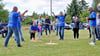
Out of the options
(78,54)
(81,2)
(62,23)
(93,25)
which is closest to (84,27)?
(62,23)

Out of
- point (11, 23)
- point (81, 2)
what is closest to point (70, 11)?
point (81, 2)

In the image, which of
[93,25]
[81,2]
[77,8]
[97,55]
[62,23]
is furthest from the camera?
[81,2]

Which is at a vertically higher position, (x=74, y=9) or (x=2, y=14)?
(x=74, y=9)

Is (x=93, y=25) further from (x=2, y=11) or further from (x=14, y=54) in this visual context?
(x=2, y=11)

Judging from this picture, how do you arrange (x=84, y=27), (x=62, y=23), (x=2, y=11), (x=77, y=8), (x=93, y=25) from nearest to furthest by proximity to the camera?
(x=93, y=25)
(x=62, y=23)
(x=84, y=27)
(x=2, y=11)
(x=77, y=8)

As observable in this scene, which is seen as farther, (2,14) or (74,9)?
(74,9)

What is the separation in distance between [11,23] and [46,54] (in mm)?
3148

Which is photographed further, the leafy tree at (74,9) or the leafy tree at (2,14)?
the leafy tree at (74,9)

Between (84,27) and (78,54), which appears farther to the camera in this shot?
(84,27)

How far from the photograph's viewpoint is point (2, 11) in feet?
264

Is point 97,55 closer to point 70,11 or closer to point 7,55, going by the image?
point 7,55

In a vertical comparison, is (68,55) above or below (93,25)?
below

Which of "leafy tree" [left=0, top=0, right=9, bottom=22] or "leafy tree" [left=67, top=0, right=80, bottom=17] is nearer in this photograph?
"leafy tree" [left=0, top=0, right=9, bottom=22]

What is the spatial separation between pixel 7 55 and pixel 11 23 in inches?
111
